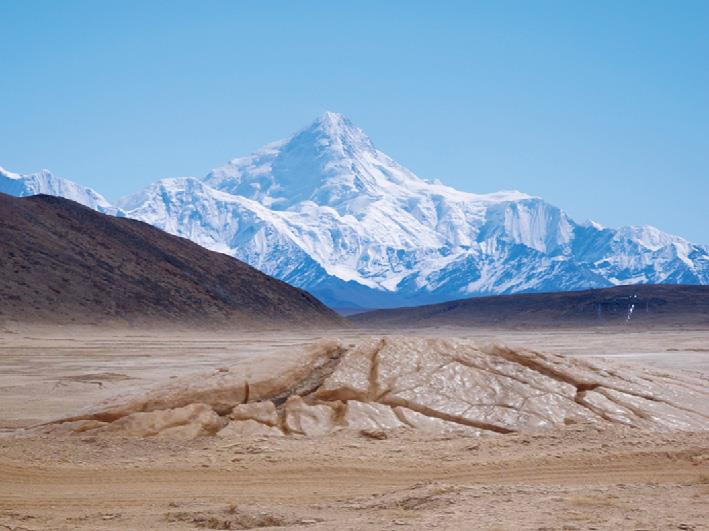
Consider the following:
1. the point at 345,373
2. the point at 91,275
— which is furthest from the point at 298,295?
the point at 345,373

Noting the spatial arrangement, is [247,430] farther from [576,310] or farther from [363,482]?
[576,310]

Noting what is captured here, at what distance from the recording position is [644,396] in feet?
51.4

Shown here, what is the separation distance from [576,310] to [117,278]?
60965 millimetres

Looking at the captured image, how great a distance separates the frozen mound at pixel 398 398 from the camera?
14.5 m

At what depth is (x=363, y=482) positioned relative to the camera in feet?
39.5

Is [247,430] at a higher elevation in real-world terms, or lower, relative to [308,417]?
lower

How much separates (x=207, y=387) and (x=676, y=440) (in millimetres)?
6656

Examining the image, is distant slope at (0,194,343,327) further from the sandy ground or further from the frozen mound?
the sandy ground

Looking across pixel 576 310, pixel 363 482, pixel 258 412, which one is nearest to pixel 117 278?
pixel 576 310

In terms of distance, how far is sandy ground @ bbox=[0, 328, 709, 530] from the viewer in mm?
9875

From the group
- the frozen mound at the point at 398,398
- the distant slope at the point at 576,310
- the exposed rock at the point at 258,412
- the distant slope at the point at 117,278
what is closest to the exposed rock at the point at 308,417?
the frozen mound at the point at 398,398

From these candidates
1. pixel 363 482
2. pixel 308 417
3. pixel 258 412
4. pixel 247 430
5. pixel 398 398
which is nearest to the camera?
pixel 363 482

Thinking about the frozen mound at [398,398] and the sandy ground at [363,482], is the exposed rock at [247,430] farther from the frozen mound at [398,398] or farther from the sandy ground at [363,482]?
the sandy ground at [363,482]

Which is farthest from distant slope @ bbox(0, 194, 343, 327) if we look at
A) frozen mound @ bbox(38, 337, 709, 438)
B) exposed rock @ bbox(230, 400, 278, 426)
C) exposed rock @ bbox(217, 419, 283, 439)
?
exposed rock @ bbox(217, 419, 283, 439)
